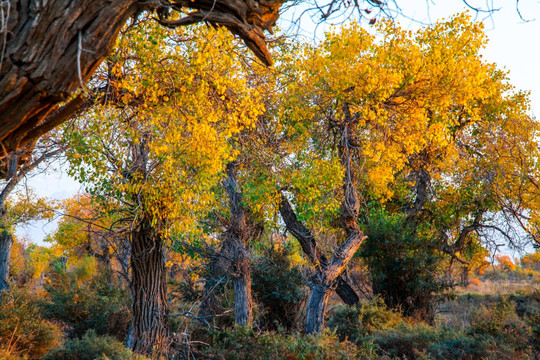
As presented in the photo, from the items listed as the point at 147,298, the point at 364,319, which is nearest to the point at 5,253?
the point at 147,298

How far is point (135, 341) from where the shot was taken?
24.8 ft

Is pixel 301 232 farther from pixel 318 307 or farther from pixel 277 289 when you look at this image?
pixel 277 289

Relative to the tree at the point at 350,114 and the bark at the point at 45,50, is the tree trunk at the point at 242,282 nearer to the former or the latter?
the tree at the point at 350,114

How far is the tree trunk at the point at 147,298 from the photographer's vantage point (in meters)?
7.56

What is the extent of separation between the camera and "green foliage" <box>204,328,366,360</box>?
6.37m

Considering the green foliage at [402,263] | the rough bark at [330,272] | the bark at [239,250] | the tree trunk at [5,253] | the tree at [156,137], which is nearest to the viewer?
the tree at [156,137]

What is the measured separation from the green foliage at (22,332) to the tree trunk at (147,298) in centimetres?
204

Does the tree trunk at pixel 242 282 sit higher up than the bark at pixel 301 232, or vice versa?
the bark at pixel 301 232

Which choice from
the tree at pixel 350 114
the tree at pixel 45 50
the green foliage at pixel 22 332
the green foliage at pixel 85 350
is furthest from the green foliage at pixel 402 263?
the tree at pixel 45 50

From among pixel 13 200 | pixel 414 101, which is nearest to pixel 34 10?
pixel 414 101

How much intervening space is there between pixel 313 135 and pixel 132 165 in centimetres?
469

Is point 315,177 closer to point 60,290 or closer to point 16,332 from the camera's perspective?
point 16,332

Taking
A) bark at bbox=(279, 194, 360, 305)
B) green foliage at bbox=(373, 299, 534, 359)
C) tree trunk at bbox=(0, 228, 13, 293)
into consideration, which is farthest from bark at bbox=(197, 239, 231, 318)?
tree trunk at bbox=(0, 228, 13, 293)

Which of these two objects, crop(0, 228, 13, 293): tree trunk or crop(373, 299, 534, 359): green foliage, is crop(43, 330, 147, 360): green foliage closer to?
crop(373, 299, 534, 359): green foliage
